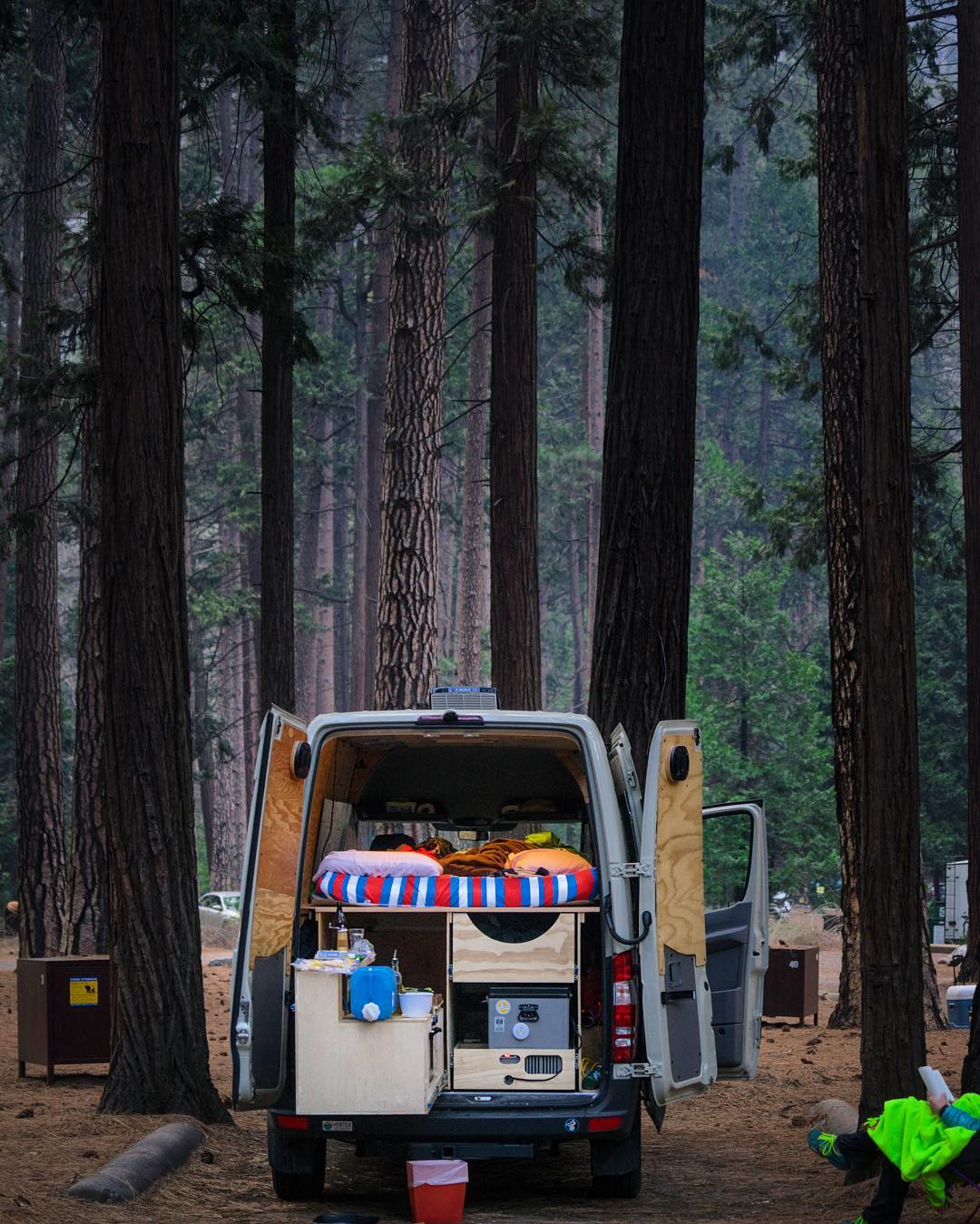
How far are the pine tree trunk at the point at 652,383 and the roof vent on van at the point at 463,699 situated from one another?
10.7 ft

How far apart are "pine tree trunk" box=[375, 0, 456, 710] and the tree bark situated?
954cm

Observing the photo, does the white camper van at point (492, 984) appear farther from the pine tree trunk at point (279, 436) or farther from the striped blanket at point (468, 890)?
the pine tree trunk at point (279, 436)

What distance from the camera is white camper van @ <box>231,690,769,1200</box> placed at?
24.2 feet

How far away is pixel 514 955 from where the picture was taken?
766 centimetres

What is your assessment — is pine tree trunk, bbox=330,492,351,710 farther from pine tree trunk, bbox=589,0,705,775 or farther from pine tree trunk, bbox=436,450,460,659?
pine tree trunk, bbox=589,0,705,775

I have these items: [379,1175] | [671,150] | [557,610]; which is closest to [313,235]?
[671,150]

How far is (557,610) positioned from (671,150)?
5553 cm

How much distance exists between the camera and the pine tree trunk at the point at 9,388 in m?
17.5

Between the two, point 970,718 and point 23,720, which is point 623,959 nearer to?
point 970,718

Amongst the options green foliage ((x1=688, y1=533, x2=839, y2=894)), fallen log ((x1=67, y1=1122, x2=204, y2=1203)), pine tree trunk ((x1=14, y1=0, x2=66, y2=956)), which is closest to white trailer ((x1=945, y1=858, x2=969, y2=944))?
green foliage ((x1=688, y1=533, x2=839, y2=894))

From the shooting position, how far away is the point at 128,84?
10.5 m

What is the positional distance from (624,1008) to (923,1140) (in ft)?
5.19

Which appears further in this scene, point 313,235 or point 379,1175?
point 313,235

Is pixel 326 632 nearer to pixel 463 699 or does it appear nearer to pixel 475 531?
pixel 475 531
